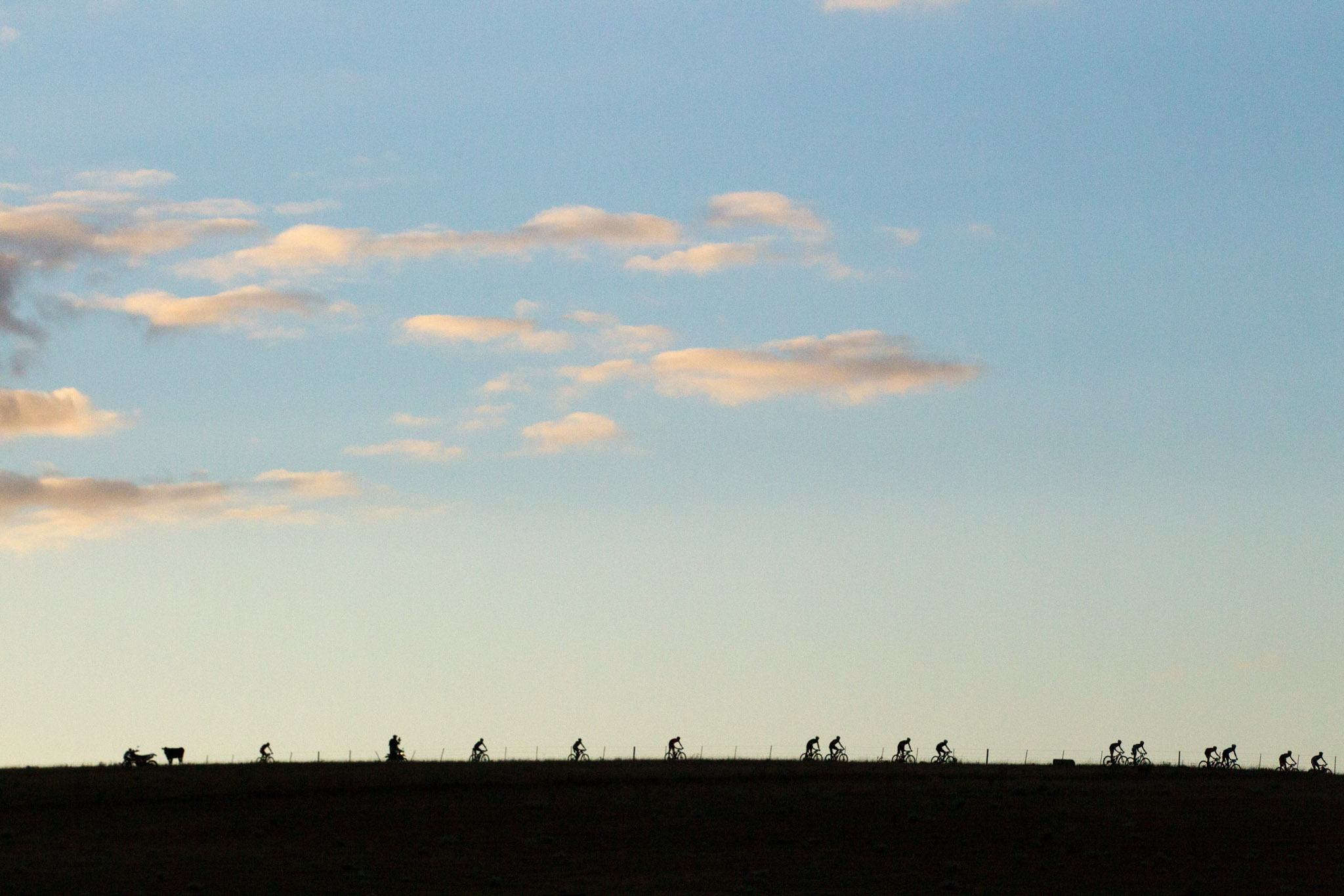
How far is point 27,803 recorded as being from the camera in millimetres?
64812

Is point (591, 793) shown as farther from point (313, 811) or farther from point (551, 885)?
point (551, 885)

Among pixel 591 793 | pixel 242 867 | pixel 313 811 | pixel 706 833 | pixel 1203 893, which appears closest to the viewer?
pixel 1203 893

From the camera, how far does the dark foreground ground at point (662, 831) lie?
4912 centimetres

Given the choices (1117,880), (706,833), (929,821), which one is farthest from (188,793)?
(1117,880)

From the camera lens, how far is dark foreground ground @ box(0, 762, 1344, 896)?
49125 mm

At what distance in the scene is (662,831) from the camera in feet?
190

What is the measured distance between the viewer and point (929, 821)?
59.3 m

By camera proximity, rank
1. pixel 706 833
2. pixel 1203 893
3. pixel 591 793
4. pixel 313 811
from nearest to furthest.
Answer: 1. pixel 1203 893
2. pixel 706 833
3. pixel 313 811
4. pixel 591 793

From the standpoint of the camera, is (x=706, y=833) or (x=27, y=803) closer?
(x=706, y=833)

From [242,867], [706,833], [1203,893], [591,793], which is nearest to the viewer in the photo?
[1203,893]

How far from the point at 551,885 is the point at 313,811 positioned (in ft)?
54.5

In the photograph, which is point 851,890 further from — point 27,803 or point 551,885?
point 27,803

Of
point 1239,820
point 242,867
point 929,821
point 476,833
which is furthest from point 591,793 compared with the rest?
point 1239,820

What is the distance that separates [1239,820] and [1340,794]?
1078 centimetres
